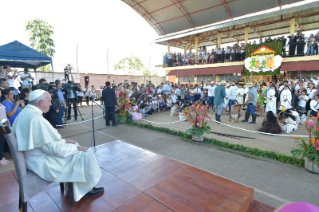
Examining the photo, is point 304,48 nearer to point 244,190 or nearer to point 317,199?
point 317,199

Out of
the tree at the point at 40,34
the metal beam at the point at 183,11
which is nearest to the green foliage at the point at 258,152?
the metal beam at the point at 183,11

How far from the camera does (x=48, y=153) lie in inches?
79.8

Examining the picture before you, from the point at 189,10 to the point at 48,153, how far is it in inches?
762

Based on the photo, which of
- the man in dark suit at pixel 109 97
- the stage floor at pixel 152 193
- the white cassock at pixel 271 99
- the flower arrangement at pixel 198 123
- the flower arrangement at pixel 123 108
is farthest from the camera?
the white cassock at pixel 271 99

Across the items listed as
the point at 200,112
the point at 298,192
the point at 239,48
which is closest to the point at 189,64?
the point at 239,48

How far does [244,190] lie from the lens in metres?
2.43

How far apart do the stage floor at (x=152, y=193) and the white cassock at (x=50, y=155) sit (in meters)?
0.40

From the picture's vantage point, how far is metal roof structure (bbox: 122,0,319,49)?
45.2ft

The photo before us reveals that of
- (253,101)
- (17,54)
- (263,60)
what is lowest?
(253,101)

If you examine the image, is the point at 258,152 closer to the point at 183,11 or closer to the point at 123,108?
the point at 123,108

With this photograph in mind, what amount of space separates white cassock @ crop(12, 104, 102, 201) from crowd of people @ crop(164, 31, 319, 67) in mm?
15613

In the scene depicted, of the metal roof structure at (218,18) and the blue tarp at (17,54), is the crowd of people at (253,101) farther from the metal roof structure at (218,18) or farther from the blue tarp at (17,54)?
the metal roof structure at (218,18)

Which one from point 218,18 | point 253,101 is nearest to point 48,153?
point 253,101

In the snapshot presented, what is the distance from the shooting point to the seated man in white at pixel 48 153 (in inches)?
74.7
